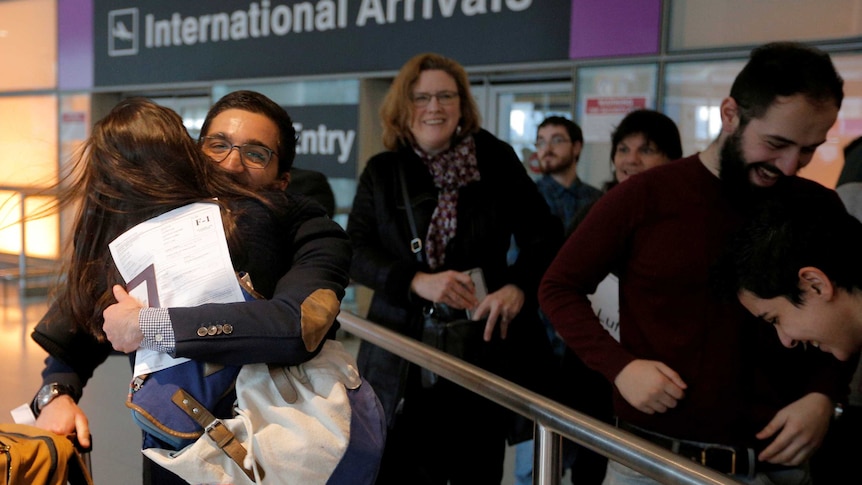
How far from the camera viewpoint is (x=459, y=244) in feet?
8.69

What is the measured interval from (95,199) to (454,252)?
143 cm

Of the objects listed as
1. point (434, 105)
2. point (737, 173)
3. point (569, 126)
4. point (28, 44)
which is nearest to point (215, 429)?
point (737, 173)

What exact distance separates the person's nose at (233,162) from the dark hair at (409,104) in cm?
126

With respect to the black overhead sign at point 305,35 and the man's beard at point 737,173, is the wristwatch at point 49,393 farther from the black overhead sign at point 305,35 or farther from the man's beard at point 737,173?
the black overhead sign at point 305,35

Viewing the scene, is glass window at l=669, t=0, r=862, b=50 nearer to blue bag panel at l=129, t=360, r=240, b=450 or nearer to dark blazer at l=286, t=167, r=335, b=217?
dark blazer at l=286, t=167, r=335, b=217

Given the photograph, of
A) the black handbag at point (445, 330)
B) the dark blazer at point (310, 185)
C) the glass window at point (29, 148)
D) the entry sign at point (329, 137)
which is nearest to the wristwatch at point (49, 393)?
the black handbag at point (445, 330)

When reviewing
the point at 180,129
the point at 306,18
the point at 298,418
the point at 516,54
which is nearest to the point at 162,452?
the point at 298,418

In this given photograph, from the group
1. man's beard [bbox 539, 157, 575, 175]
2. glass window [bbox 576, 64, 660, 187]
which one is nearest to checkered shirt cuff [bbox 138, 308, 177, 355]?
man's beard [bbox 539, 157, 575, 175]

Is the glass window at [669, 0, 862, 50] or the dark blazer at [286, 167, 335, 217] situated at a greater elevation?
the glass window at [669, 0, 862, 50]

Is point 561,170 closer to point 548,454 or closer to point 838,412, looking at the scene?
point 838,412

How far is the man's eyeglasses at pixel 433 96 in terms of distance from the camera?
9.09ft

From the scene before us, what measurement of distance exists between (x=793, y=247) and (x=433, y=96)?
145cm

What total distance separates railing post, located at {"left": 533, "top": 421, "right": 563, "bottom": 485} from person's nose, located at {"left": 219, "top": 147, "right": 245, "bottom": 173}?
756mm

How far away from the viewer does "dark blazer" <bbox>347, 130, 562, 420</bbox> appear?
2635mm
